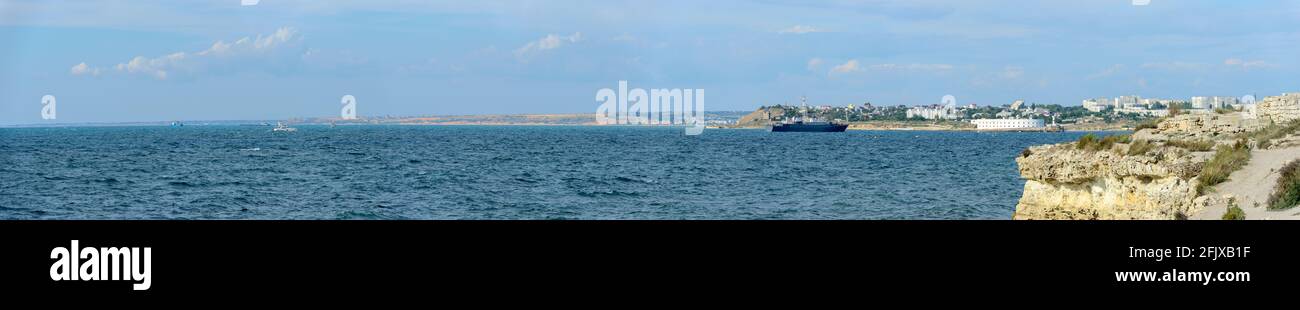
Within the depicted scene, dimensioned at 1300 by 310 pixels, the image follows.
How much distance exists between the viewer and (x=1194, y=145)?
2447cm

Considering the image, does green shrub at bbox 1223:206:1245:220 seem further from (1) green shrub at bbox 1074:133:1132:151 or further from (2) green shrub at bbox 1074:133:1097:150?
(2) green shrub at bbox 1074:133:1097:150

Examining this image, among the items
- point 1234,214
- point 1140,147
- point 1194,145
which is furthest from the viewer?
point 1194,145

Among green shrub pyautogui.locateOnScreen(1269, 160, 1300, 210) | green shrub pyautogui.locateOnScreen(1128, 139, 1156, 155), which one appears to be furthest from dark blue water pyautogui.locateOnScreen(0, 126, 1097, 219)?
green shrub pyautogui.locateOnScreen(1269, 160, 1300, 210)

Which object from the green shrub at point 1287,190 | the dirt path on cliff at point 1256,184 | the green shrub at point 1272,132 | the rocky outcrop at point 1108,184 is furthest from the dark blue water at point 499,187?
the green shrub at point 1287,190

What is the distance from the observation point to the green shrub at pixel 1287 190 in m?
17.8

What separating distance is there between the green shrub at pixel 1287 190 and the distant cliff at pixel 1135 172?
4.64ft

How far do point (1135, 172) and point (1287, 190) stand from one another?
15.8ft

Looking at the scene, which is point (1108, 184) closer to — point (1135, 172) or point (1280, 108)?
point (1135, 172)

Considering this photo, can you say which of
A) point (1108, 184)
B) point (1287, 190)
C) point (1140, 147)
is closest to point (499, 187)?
point (1140, 147)

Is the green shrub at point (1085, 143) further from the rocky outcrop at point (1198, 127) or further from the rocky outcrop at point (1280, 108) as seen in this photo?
the rocky outcrop at point (1280, 108)

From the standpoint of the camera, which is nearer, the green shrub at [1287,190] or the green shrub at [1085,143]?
the green shrub at [1287,190]
